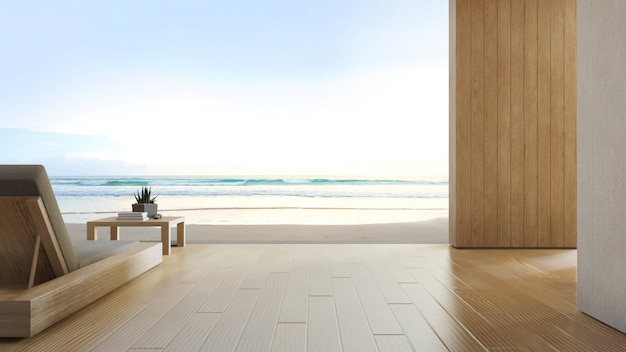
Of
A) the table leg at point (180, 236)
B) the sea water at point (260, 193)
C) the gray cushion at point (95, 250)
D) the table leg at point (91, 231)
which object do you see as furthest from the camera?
the sea water at point (260, 193)

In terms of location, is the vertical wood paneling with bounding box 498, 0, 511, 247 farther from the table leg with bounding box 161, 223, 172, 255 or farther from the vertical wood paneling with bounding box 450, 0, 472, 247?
the table leg with bounding box 161, 223, 172, 255

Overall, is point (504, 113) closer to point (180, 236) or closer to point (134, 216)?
point (180, 236)

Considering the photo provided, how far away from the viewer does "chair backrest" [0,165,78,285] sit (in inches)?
89.0

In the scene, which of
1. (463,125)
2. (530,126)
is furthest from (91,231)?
(530,126)

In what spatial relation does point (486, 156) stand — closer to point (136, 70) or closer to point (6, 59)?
point (136, 70)

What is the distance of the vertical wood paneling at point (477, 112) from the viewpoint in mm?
4832

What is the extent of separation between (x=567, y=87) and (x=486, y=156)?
1.02 meters

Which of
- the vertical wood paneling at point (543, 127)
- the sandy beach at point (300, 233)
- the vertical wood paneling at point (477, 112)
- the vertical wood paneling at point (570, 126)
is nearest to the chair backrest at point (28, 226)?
the sandy beach at point (300, 233)

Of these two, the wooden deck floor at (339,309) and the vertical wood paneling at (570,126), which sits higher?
the vertical wood paneling at (570,126)

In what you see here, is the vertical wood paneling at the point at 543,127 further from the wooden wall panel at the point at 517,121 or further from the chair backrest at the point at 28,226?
the chair backrest at the point at 28,226

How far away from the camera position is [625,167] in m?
2.23

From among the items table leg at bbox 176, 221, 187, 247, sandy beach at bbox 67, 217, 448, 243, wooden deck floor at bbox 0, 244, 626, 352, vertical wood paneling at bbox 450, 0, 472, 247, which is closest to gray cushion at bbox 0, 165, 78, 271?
wooden deck floor at bbox 0, 244, 626, 352

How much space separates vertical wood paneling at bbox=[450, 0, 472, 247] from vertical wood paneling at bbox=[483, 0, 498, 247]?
17 centimetres

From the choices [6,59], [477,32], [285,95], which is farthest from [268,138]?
[477,32]
